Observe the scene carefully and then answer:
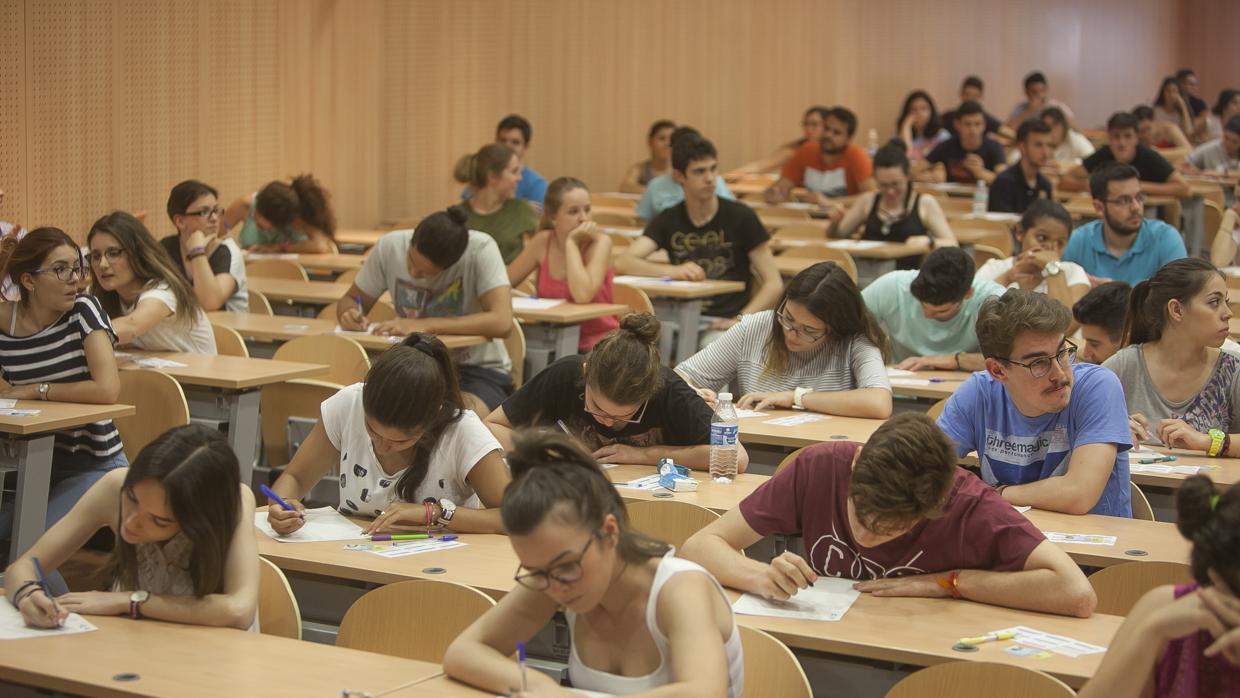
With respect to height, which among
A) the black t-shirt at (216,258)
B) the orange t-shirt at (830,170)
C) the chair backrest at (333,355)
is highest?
the orange t-shirt at (830,170)

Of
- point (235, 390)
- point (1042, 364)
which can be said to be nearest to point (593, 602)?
point (1042, 364)

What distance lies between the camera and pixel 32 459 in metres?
4.36

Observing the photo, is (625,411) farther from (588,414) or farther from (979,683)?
(979,683)

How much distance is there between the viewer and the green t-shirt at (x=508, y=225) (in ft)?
25.8

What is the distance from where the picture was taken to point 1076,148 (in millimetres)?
15398

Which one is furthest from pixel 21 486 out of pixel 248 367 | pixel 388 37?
pixel 388 37

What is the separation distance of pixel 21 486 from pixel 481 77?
24.3ft

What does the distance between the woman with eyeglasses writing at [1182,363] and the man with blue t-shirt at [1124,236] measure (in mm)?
2506

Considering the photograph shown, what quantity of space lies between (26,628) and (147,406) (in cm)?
208

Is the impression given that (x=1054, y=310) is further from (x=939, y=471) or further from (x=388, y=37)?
(x=388, y=37)

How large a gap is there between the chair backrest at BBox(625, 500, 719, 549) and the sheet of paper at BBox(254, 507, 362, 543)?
0.69 metres

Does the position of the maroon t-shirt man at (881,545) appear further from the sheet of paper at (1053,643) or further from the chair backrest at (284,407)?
the chair backrest at (284,407)

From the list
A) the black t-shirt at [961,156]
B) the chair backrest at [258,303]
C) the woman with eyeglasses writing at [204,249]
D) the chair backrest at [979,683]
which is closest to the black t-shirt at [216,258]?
the woman with eyeglasses writing at [204,249]

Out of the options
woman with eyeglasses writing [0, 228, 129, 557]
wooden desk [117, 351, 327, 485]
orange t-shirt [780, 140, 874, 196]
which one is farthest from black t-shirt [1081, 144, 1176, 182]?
woman with eyeglasses writing [0, 228, 129, 557]
